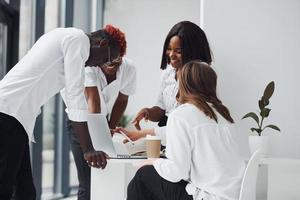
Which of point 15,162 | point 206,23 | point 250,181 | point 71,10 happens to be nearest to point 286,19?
point 206,23

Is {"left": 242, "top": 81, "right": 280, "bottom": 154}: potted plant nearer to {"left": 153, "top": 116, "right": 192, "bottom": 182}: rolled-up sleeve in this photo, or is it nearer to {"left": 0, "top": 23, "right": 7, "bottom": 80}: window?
{"left": 153, "top": 116, "right": 192, "bottom": 182}: rolled-up sleeve

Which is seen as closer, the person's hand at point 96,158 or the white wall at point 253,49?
the person's hand at point 96,158

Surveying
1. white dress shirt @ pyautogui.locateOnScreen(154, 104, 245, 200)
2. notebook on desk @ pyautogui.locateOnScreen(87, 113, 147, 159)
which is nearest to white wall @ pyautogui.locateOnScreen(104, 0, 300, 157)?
notebook on desk @ pyautogui.locateOnScreen(87, 113, 147, 159)

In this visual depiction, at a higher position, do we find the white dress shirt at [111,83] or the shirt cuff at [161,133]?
the white dress shirt at [111,83]

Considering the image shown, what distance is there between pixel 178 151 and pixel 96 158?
1.39 ft

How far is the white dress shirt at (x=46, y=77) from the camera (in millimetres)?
1940

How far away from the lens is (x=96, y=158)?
2.07m

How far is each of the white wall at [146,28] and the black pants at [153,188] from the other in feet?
13.3

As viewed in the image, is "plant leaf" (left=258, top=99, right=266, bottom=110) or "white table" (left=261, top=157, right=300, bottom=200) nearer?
"white table" (left=261, top=157, right=300, bottom=200)

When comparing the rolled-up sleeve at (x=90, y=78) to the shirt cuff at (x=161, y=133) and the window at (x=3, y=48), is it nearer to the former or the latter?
the shirt cuff at (x=161, y=133)

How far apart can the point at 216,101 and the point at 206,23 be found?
1121mm

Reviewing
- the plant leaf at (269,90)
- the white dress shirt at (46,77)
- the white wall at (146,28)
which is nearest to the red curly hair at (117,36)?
the white dress shirt at (46,77)

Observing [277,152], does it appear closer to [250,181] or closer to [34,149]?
[250,181]

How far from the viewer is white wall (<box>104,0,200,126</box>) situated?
6113 mm
